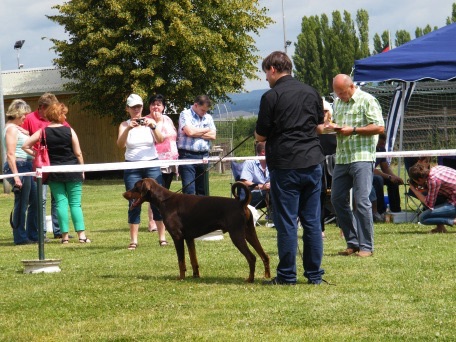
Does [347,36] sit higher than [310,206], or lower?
higher

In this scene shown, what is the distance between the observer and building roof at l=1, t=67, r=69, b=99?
4191 cm

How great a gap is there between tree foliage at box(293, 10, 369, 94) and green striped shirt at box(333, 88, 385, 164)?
60503 millimetres

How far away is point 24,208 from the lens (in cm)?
1235

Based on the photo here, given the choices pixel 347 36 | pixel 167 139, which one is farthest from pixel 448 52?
pixel 347 36

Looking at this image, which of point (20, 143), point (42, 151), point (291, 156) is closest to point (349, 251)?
point (291, 156)

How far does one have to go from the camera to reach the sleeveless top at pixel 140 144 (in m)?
11.1

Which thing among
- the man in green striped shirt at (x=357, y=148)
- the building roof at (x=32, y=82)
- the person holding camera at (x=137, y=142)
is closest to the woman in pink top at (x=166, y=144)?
the person holding camera at (x=137, y=142)

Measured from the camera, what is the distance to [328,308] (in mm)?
6461

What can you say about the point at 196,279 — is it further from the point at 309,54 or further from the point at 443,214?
the point at 309,54

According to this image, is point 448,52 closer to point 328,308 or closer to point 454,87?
point 454,87

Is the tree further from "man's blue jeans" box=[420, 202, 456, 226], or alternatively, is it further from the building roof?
"man's blue jeans" box=[420, 202, 456, 226]

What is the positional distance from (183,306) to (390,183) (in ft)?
26.5

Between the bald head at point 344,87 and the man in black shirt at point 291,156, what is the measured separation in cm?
185

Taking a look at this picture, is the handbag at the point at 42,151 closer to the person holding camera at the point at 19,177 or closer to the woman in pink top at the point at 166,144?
the person holding camera at the point at 19,177
